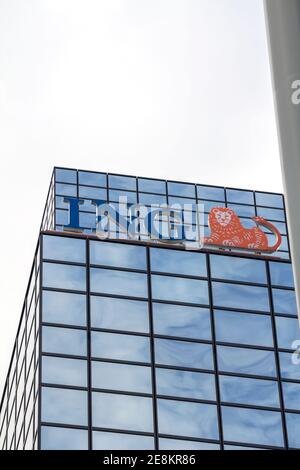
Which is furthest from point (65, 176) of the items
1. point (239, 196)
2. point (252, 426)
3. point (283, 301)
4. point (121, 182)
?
point (252, 426)

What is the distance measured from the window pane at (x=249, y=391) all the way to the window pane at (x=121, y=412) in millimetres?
4601

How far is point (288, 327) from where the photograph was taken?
233 feet

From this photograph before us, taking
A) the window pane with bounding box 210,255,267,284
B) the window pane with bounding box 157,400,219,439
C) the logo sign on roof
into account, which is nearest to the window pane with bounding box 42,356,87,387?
the window pane with bounding box 157,400,219,439

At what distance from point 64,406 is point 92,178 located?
169ft

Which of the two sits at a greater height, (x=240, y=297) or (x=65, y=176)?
(x=65, y=176)

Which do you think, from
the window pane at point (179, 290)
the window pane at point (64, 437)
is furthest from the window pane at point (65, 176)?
the window pane at point (64, 437)

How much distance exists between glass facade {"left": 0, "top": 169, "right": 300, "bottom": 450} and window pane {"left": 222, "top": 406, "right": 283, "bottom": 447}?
0.07 meters

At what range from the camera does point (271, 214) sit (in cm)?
11419

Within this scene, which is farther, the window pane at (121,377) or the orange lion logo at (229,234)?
the orange lion logo at (229,234)

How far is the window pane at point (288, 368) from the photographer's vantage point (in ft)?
227

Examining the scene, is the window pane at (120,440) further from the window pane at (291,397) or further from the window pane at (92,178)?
the window pane at (92,178)

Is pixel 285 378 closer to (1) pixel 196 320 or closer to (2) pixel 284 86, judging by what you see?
(1) pixel 196 320

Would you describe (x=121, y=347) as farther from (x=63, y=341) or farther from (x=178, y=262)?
(x=178, y=262)
